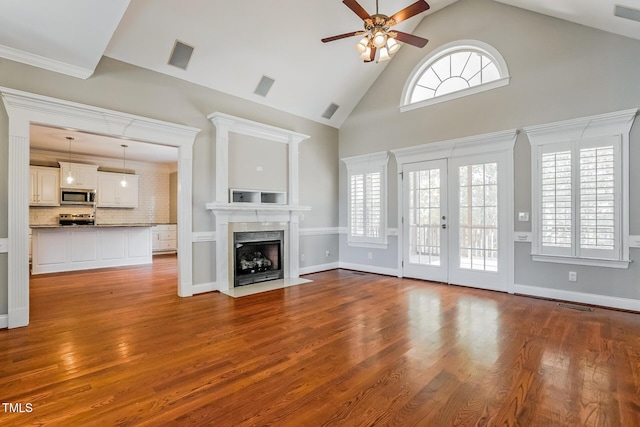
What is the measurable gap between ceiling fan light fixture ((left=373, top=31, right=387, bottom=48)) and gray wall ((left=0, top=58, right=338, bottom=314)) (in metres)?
2.70

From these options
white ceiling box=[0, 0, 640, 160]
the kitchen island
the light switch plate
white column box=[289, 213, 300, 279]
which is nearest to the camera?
white ceiling box=[0, 0, 640, 160]

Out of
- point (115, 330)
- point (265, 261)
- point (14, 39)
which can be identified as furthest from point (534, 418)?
point (14, 39)

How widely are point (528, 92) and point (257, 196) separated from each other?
179 inches

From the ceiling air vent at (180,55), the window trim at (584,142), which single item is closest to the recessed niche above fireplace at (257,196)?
the ceiling air vent at (180,55)

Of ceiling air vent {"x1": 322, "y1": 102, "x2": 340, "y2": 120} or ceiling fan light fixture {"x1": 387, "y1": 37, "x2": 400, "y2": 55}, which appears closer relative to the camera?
ceiling fan light fixture {"x1": 387, "y1": 37, "x2": 400, "y2": 55}

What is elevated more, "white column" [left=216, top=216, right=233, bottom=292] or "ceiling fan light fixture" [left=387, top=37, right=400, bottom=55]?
"ceiling fan light fixture" [left=387, top=37, right=400, bottom=55]

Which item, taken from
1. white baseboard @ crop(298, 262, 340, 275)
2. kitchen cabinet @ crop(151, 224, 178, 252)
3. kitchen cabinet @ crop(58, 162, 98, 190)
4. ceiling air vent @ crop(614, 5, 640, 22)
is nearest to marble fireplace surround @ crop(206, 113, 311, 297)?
white baseboard @ crop(298, 262, 340, 275)

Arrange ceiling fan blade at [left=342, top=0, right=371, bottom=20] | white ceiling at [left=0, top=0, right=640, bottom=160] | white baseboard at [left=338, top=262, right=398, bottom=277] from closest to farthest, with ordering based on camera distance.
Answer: white ceiling at [left=0, top=0, right=640, bottom=160], ceiling fan blade at [left=342, top=0, right=371, bottom=20], white baseboard at [left=338, top=262, right=398, bottom=277]

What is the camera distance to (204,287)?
4949 mm

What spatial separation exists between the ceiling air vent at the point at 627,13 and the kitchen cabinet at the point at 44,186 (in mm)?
11347

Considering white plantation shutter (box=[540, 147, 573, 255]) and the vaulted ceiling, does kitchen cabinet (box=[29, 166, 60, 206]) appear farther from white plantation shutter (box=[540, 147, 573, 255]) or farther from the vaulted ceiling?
white plantation shutter (box=[540, 147, 573, 255])

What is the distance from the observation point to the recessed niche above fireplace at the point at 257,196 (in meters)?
5.34

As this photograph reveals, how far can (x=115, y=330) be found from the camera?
3.34 meters

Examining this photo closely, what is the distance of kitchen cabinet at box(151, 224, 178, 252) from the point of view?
9.83m
